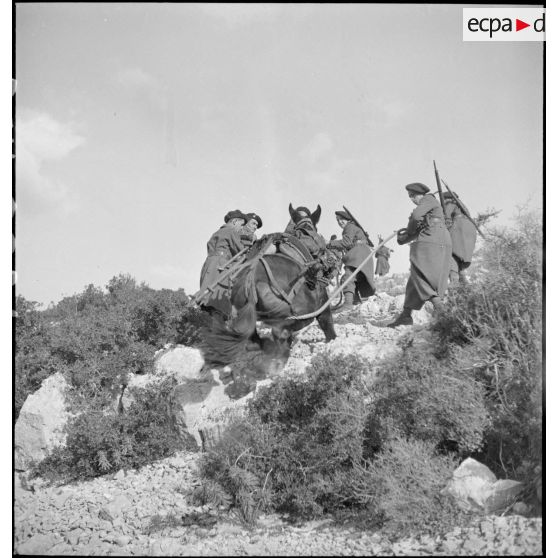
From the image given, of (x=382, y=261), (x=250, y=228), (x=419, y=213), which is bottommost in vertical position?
(x=382, y=261)

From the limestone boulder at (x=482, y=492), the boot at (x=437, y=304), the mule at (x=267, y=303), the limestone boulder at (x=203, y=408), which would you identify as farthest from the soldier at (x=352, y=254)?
the limestone boulder at (x=482, y=492)

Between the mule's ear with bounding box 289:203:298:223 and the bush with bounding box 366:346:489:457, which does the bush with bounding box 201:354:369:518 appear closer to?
the bush with bounding box 366:346:489:457

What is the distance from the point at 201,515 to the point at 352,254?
17.9ft

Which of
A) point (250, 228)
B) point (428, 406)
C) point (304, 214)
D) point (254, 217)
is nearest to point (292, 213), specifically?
point (304, 214)

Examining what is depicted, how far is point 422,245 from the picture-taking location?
7.91 metres

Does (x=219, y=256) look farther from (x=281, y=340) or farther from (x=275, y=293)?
(x=281, y=340)

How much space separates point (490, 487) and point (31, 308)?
25.7ft

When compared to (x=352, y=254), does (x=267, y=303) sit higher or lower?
lower

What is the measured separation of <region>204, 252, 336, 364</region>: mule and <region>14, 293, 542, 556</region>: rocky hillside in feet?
1.72

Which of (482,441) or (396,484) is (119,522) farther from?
(482,441)

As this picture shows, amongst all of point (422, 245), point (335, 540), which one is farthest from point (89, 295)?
point (335, 540)

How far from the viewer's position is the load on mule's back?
6672 millimetres

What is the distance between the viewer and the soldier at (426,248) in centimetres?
775

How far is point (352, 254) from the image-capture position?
9.77 meters
